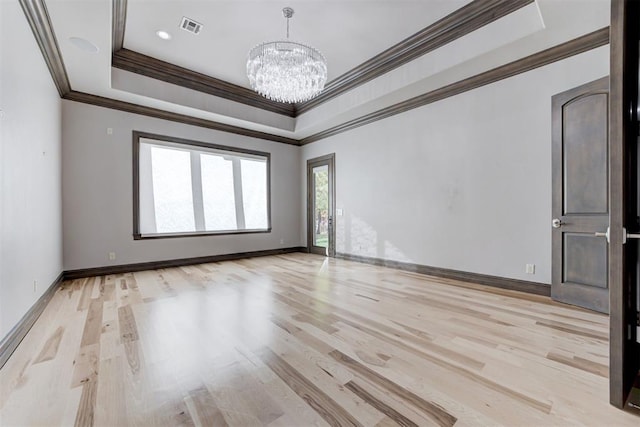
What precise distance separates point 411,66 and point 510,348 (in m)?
3.72

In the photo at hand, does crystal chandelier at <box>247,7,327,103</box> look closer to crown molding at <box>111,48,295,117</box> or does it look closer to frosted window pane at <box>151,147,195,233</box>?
crown molding at <box>111,48,295,117</box>

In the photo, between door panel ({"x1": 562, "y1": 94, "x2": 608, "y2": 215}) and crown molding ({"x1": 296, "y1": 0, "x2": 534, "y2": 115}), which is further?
crown molding ({"x1": 296, "y1": 0, "x2": 534, "y2": 115})

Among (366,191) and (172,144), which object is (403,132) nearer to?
(366,191)

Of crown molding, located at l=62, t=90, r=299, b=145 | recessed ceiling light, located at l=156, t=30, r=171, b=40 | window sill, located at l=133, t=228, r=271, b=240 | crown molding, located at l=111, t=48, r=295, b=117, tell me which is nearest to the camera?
recessed ceiling light, located at l=156, t=30, r=171, b=40

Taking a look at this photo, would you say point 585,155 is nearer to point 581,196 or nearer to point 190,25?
point 581,196

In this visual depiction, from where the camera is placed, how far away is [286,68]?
3.52m

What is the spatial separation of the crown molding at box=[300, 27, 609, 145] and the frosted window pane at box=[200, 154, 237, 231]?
300cm

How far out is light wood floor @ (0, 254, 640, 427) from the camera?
4.81ft

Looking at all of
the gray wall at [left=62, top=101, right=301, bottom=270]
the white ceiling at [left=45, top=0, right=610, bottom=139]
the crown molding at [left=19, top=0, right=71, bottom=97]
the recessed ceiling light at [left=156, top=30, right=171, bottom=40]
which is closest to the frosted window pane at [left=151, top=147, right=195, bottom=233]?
the gray wall at [left=62, top=101, right=301, bottom=270]

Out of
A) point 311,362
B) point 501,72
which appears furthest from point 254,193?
point 311,362

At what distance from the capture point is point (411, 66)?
414cm

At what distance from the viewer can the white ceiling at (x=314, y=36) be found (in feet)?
9.59

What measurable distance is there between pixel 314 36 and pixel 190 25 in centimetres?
161

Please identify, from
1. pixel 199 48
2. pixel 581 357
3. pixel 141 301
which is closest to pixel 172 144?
pixel 199 48
